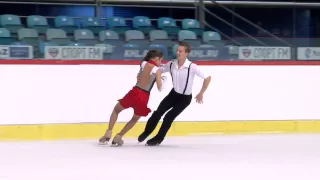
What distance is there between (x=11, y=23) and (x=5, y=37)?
1465mm

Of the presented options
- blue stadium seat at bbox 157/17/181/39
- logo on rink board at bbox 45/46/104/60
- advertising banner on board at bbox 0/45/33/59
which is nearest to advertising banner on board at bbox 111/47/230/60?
logo on rink board at bbox 45/46/104/60

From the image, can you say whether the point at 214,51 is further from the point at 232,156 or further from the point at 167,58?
the point at 232,156

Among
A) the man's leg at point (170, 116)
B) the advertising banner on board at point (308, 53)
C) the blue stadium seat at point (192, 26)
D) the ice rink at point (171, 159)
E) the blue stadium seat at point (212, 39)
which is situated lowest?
the ice rink at point (171, 159)

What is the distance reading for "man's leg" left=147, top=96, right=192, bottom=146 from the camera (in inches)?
289

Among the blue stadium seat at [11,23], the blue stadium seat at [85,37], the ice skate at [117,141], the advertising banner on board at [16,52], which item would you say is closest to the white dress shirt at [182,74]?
the ice skate at [117,141]

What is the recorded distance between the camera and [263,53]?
927 centimetres

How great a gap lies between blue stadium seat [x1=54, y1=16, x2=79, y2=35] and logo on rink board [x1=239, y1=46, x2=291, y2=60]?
2.86m

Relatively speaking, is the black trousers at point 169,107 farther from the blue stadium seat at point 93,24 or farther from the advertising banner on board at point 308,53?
the advertising banner on board at point 308,53

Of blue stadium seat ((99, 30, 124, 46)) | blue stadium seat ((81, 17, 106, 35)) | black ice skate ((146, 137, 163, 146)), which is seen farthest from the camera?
blue stadium seat ((81, 17, 106, 35))

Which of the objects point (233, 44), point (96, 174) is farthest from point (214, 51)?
point (96, 174)

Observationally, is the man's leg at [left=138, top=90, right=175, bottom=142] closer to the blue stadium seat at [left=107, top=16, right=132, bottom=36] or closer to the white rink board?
the white rink board

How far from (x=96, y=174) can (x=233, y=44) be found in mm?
4767

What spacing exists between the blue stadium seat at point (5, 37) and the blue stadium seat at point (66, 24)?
3.33 ft

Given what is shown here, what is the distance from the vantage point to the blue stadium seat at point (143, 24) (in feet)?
33.8
